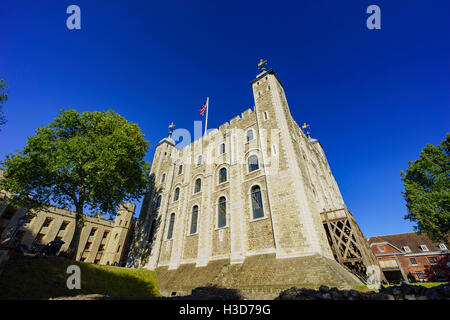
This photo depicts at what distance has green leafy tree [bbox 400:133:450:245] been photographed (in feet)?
50.5

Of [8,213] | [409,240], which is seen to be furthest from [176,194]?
[409,240]

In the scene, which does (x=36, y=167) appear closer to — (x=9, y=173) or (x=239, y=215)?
(x=9, y=173)

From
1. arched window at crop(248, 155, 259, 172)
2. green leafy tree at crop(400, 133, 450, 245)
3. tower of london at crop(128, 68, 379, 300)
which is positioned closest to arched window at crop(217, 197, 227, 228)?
tower of london at crop(128, 68, 379, 300)

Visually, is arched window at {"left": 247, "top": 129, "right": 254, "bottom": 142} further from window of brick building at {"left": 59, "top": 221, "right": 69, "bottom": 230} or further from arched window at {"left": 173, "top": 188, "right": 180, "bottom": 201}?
window of brick building at {"left": 59, "top": 221, "right": 69, "bottom": 230}

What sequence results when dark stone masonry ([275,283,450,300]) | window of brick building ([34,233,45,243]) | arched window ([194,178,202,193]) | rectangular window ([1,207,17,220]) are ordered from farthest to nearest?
window of brick building ([34,233,45,243]) → rectangular window ([1,207,17,220]) → arched window ([194,178,202,193]) → dark stone masonry ([275,283,450,300])

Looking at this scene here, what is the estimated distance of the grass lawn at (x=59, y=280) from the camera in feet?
29.6

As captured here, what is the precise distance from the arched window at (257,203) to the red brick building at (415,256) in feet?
84.4

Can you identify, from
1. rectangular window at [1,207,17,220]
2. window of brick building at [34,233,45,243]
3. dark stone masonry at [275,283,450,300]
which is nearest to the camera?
dark stone masonry at [275,283,450,300]

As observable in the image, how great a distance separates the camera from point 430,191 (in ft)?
56.9

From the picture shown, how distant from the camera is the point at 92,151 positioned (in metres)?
14.8

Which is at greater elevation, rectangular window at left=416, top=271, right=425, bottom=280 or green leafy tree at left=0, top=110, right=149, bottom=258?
green leafy tree at left=0, top=110, right=149, bottom=258

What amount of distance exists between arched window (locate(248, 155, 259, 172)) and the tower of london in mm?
93

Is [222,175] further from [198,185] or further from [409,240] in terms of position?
[409,240]

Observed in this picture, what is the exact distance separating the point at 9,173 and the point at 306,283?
2107 cm
